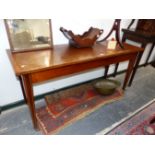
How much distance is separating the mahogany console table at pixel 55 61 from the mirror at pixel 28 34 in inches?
2.7

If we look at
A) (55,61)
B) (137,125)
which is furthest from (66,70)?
(137,125)

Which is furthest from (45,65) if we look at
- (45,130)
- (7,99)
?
(7,99)

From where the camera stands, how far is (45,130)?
1.33 metres

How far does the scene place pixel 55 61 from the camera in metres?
1.09

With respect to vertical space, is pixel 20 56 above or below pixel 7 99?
above

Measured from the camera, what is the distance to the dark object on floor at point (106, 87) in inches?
70.8

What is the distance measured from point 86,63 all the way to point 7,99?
38.2 inches

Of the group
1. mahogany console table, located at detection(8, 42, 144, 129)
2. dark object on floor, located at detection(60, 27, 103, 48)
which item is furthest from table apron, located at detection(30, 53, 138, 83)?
dark object on floor, located at detection(60, 27, 103, 48)

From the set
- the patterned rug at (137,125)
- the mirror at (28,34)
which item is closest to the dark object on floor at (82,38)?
the mirror at (28,34)

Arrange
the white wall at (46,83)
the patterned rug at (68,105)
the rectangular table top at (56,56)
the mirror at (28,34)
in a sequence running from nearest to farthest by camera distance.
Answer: the rectangular table top at (56,56), the mirror at (28,34), the white wall at (46,83), the patterned rug at (68,105)

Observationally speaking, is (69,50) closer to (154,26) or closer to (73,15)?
(73,15)

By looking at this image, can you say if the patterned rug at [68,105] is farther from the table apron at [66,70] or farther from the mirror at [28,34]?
the mirror at [28,34]

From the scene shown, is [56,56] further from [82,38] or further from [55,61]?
[82,38]
